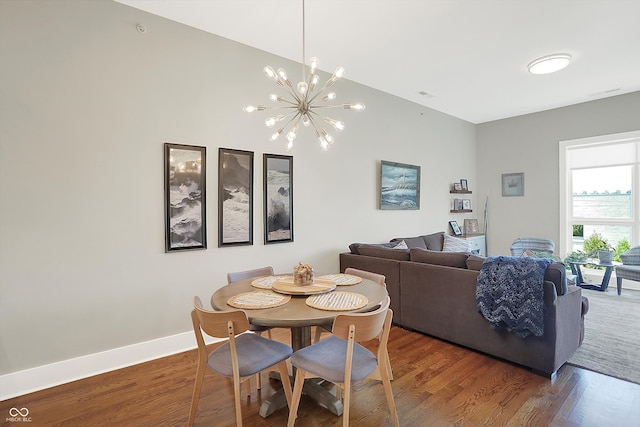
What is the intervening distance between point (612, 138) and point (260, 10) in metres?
5.65

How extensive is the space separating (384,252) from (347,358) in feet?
7.22

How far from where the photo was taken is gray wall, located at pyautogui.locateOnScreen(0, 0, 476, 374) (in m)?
2.37

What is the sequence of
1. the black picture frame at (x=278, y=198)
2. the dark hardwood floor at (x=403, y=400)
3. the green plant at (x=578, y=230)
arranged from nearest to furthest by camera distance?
the dark hardwood floor at (x=403, y=400)
the black picture frame at (x=278, y=198)
the green plant at (x=578, y=230)

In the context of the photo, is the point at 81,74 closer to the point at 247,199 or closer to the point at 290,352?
the point at 247,199

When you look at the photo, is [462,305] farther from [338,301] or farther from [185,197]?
[185,197]

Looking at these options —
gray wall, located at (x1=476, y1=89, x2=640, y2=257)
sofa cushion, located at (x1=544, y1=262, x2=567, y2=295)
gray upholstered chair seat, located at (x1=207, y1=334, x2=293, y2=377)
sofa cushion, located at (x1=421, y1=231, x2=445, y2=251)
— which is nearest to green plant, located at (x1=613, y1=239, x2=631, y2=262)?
gray wall, located at (x1=476, y1=89, x2=640, y2=257)

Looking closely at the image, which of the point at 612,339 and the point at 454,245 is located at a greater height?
the point at 454,245

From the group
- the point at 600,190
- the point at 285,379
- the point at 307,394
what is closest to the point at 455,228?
the point at 600,190

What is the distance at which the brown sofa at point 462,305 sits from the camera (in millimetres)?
2486

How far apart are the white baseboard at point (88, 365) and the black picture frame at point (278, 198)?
1.32m

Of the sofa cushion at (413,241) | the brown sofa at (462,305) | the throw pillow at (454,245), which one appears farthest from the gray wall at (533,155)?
the brown sofa at (462,305)

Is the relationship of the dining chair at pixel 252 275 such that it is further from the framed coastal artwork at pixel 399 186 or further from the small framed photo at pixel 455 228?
the small framed photo at pixel 455 228

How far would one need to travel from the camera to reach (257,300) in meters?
2.04

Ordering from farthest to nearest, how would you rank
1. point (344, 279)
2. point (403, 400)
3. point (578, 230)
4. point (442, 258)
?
point (578, 230), point (442, 258), point (344, 279), point (403, 400)
